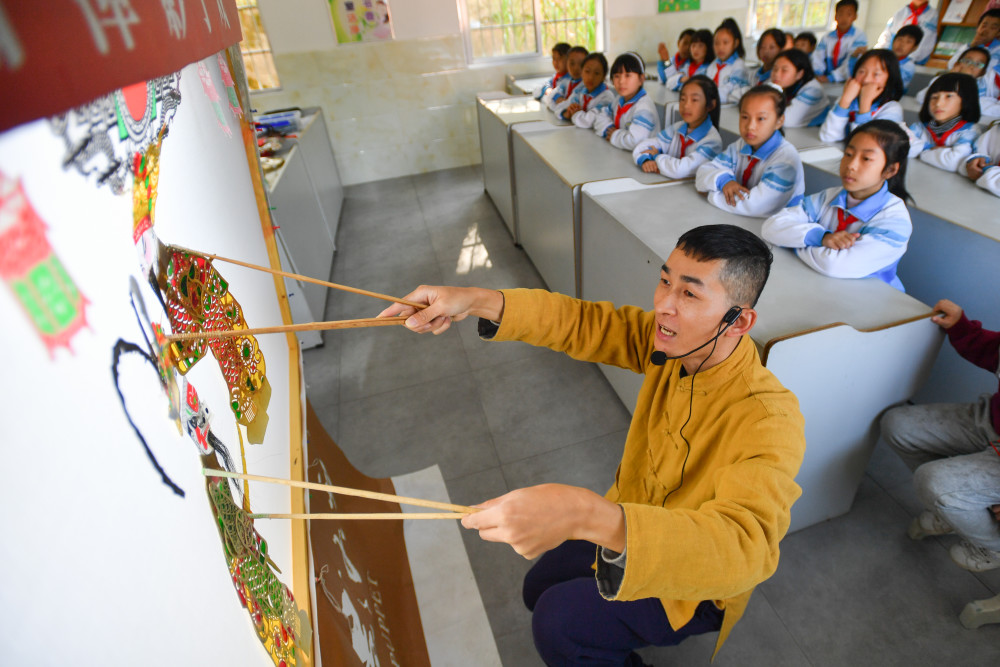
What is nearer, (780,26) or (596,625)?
(596,625)

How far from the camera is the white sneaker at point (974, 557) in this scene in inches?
55.7

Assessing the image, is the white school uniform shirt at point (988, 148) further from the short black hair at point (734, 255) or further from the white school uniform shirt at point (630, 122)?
the short black hair at point (734, 255)

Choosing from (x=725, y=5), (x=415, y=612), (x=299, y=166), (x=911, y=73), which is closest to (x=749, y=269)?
(x=415, y=612)

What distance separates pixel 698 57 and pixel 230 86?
474cm

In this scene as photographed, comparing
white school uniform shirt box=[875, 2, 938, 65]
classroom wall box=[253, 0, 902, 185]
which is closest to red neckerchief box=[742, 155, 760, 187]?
classroom wall box=[253, 0, 902, 185]

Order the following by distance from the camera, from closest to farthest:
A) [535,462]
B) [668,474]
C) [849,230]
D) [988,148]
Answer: [668,474]
[849,230]
[535,462]
[988,148]

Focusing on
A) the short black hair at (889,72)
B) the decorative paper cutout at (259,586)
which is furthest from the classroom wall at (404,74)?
the decorative paper cutout at (259,586)

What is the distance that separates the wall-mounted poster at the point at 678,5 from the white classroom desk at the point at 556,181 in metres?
3.36

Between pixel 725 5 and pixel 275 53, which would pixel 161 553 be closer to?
pixel 275 53

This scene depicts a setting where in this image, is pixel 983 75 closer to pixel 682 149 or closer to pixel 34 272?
pixel 682 149

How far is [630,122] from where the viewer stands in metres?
3.10

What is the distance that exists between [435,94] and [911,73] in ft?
13.8

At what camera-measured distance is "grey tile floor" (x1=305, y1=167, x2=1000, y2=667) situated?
1432mm

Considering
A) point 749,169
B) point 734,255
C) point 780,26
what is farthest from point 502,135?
point 780,26
